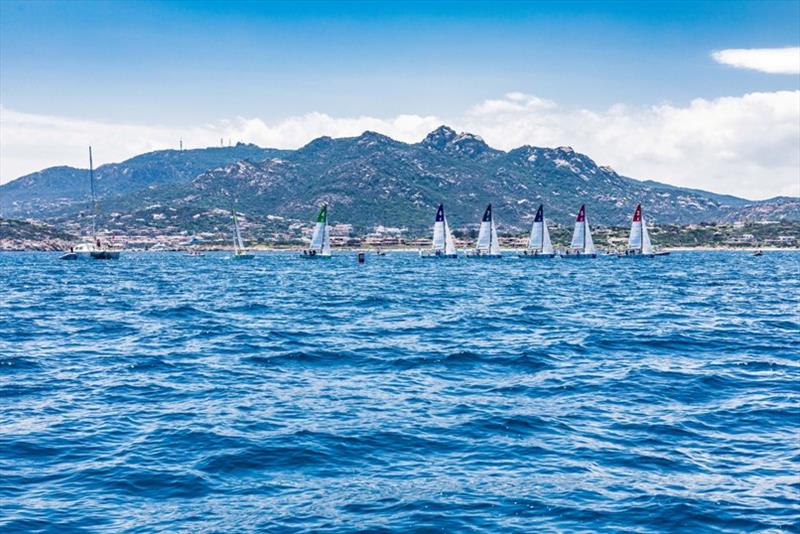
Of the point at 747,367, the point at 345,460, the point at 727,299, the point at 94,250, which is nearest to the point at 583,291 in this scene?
the point at 727,299

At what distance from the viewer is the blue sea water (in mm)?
14906

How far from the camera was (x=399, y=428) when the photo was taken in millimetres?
21219

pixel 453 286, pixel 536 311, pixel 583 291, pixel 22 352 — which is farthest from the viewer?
pixel 453 286

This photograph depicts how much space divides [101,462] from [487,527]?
10.5 metres

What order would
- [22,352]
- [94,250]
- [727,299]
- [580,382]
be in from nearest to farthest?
[580,382] < [22,352] < [727,299] < [94,250]

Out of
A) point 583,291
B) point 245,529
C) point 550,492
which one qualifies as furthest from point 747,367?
point 583,291

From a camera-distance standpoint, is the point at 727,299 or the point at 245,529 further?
the point at 727,299

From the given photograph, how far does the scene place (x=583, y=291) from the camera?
268 feet

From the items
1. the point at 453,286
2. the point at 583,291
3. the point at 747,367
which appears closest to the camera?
the point at 747,367

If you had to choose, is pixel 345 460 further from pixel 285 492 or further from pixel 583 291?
pixel 583 291

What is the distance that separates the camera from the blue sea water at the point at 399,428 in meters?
14.9

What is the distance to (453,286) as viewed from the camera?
3647 inches

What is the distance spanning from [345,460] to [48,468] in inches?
303

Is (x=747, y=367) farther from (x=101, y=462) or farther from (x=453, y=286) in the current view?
(x=453, y=286)
